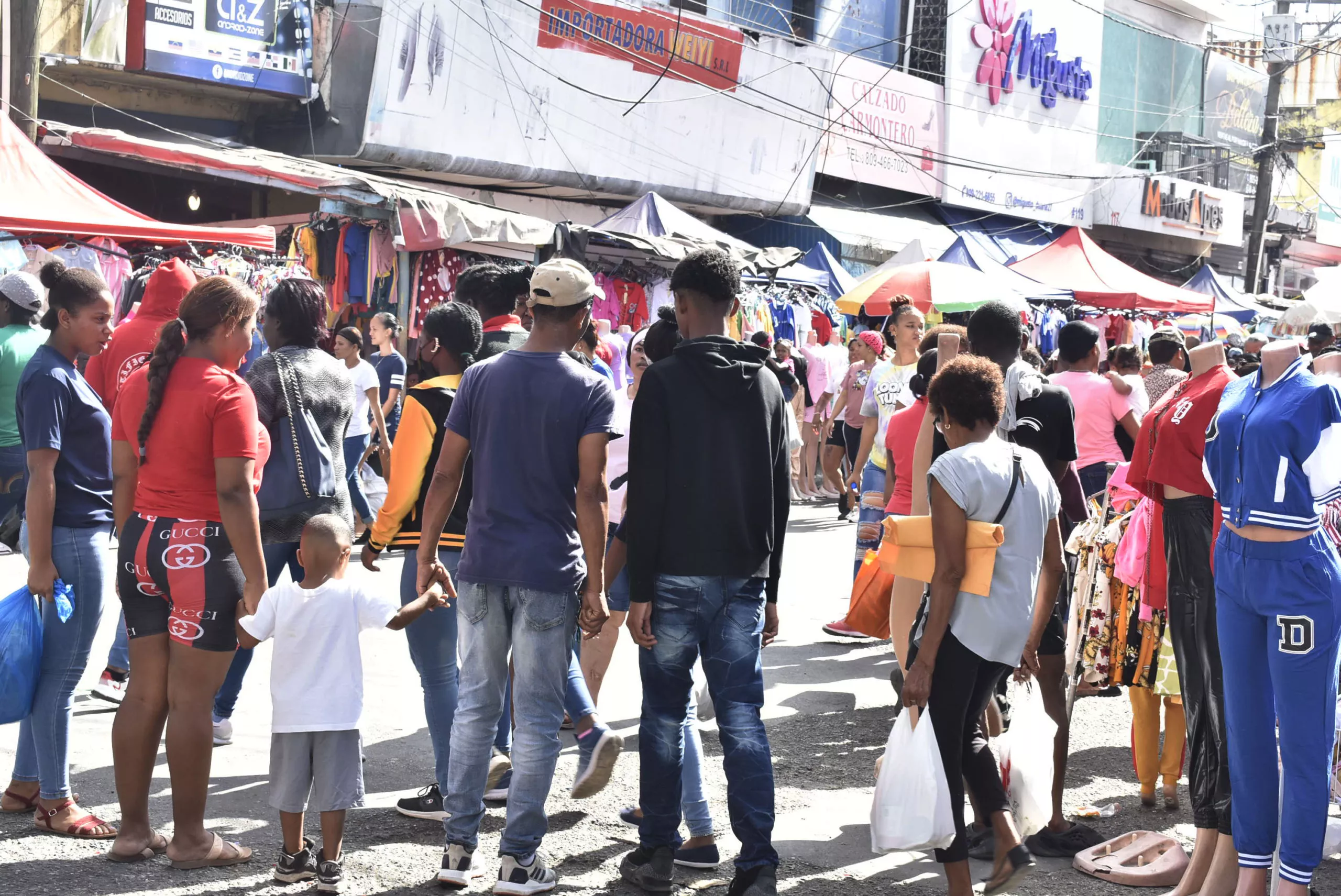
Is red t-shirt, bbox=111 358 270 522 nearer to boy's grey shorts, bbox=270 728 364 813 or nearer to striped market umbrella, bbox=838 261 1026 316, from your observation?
boy's grey shorts, bbox=270 728 364 813

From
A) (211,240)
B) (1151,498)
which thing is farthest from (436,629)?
(211,240)

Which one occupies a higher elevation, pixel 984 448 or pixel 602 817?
pixel 984 448

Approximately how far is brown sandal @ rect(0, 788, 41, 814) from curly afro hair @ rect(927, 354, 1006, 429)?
137 inches

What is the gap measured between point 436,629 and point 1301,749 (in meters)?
2.96

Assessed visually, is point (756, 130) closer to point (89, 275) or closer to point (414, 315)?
point (414, 315)

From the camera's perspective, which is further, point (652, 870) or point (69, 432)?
point (69, 432)

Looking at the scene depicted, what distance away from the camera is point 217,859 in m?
4.49

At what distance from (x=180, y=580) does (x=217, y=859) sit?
36.9 inches

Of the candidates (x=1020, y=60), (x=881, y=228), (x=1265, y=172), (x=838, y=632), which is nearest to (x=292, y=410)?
(x=838, y=632)

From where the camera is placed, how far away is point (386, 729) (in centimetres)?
628

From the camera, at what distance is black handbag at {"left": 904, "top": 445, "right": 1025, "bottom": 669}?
14.2 feet

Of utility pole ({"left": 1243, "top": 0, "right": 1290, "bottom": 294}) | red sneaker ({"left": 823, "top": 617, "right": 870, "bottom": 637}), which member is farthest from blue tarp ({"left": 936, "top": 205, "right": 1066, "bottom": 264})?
red sneaker ({"left": 823, "top": 617, "right": 870, "bottom": 637})

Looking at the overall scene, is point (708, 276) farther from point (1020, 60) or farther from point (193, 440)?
point (1020, 60)

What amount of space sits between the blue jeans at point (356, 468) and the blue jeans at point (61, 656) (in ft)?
19.2
